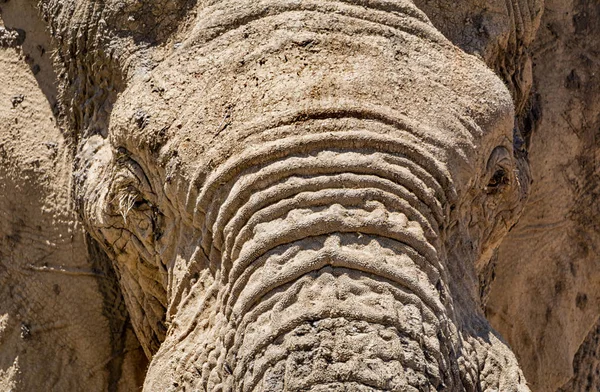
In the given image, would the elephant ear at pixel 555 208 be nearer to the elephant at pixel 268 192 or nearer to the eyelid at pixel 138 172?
the elephant at pixel 268 192

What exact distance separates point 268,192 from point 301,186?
0.08 meters

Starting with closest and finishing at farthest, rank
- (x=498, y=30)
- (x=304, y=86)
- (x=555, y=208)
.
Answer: (x=304, y=86), (x=498, y=30), (x=555, y=208)

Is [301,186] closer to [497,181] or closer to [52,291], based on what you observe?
[497,181]

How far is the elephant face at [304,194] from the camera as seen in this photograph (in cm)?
335

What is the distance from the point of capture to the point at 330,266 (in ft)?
11.1

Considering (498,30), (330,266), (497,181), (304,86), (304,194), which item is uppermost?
(498,30)

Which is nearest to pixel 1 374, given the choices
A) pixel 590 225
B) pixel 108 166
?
pixel 108 166

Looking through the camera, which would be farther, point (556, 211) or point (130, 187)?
point (556, 211)

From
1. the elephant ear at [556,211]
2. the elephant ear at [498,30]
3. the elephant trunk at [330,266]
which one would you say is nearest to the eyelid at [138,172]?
the elephant trunk at [330,266]

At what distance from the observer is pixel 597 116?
4941 millimetres

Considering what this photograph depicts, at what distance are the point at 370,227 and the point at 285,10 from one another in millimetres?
679

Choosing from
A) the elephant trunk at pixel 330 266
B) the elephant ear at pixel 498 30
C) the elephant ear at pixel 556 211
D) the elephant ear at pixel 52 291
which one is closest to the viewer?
the elephant trunk at pixel 330 266

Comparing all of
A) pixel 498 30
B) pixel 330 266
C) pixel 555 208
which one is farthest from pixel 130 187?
pixel 555 208

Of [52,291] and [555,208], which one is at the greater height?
[555,208]
